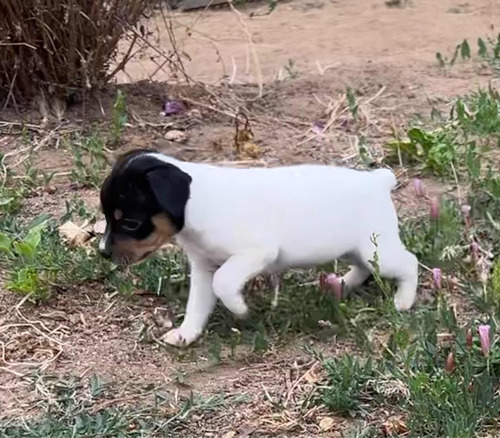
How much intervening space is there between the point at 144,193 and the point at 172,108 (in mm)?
2164

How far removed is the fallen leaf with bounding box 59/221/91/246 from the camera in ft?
10.8

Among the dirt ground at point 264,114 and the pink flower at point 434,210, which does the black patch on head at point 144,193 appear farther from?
the pink flower at point 434,210

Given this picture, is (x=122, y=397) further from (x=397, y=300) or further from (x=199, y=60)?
(x=199, y=60)

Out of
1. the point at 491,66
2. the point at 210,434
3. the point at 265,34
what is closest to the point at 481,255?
the point at 210,434

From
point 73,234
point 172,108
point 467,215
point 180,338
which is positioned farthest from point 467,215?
point 172,108

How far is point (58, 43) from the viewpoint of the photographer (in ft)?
14.4

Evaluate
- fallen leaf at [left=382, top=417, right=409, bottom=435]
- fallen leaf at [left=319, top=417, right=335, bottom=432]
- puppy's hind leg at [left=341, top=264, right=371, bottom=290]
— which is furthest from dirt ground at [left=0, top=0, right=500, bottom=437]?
puppy's hind leg at [left=341, top=264, right=371, bottom=290]

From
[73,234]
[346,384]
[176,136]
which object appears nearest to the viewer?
[346,384]

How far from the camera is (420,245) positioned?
313 centimetres

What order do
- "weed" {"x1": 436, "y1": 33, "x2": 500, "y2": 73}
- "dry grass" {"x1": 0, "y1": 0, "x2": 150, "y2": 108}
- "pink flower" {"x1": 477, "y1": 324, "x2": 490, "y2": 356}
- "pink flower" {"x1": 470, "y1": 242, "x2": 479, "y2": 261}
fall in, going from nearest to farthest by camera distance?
"pink flower" {"x1": 477, "y1": 324, "x2": 490, "y2": 356} < "pink flower" {"x1": 470, "y1": 242, "x2": 479, "y2": 261} < "dry grass" {"x1": 0, "y1": 0, "x2": 150, "y2": 108} < "weed" {"x1": 436, "y1": 33, "x2": 500, "y2": 73}

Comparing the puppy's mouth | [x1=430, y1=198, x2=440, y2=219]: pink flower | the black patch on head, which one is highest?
the black patch on head

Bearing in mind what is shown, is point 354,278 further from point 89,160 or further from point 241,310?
point 89,160

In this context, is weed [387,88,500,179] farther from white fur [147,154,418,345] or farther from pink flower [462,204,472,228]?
white fur [147,154,418,345]

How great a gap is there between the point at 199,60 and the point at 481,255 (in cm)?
351
